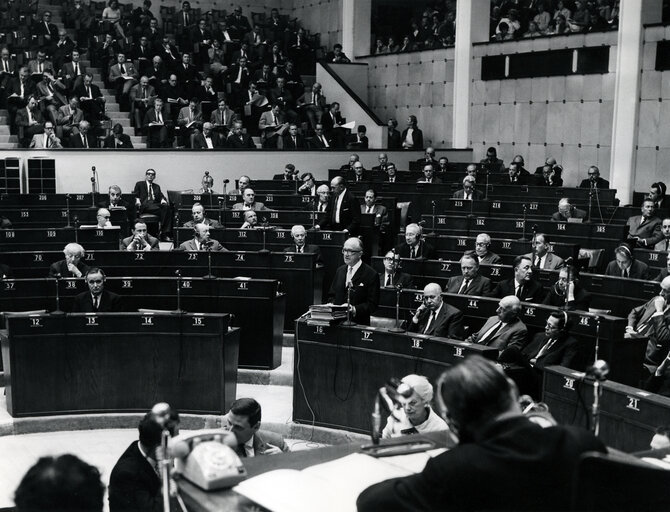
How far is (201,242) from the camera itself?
1129 cm

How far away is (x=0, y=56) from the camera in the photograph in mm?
18781

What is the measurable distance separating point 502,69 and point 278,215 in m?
8.95

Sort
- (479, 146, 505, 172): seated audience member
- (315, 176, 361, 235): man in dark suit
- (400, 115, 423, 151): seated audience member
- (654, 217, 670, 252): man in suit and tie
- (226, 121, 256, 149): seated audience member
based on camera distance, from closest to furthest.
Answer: (654, 217, 670, 252): man in suit and tie
(315, 176, 361, 235): man in dark suit
(226, 121, 256, 149): seated audience member
(479, 146, 505, 172): seated audience member
(400, 115, 423, 151): seated audience member

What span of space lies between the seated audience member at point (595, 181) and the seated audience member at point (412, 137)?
17.2ft

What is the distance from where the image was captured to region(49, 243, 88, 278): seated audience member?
10.1m

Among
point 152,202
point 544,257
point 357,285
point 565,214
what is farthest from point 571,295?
point 152,202

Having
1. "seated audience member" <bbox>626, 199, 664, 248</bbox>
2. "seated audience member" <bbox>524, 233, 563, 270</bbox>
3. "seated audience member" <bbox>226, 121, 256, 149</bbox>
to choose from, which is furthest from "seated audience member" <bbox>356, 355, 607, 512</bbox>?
"seated audience member" <bbox>226, 121, 256, 149</bbox>

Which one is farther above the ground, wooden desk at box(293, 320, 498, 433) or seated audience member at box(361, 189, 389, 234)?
seated audience member at box(361, 189, 389, 234)

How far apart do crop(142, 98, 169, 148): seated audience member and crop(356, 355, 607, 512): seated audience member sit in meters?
16.5

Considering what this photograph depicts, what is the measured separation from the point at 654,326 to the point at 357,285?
2.85 m

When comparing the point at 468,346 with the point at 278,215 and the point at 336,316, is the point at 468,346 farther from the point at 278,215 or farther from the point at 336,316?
the point at 278,215

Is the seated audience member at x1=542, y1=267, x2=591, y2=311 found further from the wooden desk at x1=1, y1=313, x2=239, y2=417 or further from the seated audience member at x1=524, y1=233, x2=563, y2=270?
the wooden desk at x1=1, y1=313, x2=239, y2=417

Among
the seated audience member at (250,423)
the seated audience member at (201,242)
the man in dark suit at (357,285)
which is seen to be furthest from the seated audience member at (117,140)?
the seated audience member at (250,423)

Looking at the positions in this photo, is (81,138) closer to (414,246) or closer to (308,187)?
(308,187)
